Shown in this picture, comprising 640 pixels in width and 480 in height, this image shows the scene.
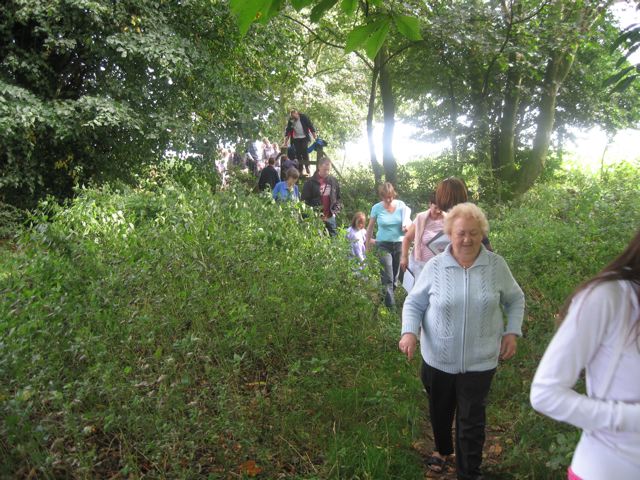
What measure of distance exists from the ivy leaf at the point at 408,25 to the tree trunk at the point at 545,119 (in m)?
16.1

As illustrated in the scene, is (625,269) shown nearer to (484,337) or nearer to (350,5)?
(350,5)

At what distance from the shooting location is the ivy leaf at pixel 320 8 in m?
2.67

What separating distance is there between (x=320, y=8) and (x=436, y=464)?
10.3 feet

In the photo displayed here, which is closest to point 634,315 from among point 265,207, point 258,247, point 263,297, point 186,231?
point 263,297

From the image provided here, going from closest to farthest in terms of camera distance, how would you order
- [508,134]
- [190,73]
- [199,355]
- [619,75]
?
[619,75]
[199,355]
[190,73]
[508,134]

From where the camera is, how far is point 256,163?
18.7m

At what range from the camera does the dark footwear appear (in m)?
4.19

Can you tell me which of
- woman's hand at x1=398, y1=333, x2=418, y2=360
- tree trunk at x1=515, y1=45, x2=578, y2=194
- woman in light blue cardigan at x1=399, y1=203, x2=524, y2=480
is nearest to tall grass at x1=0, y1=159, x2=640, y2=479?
woman in light blue cardigan at x1=399, y1=203, x2=524, y2=480

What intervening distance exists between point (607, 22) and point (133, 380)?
1714 cm

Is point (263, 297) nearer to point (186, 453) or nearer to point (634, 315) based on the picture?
point (186, 453)

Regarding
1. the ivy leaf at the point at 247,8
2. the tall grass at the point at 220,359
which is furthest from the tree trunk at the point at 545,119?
the ivy leaf at the point at 247,8

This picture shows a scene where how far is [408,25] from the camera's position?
8.48 feet

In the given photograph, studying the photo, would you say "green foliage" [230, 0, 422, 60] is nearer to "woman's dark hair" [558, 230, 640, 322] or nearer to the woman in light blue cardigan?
"woman's dark hair" [558, 230, 640, 322]

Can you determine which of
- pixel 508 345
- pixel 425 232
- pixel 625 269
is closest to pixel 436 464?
pixel 508 345
